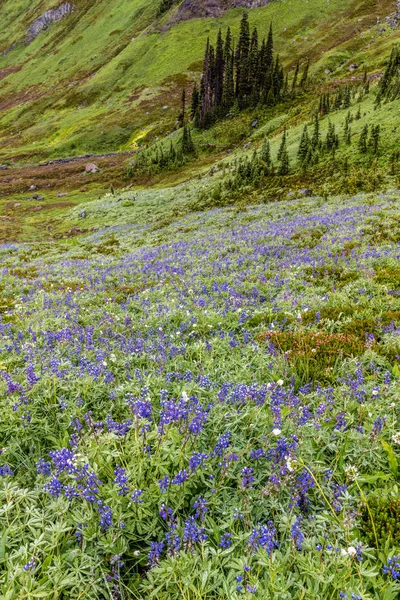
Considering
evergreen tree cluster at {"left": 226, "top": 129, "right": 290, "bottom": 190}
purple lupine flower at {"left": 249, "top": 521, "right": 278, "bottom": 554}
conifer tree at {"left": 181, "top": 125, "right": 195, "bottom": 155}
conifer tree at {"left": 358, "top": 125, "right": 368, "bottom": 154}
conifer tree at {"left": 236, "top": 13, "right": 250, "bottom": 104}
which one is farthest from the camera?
conifer tree at {"left": 236, "top": 13, "right": 250, "bottom": 104}

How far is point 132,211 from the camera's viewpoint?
4881 cm

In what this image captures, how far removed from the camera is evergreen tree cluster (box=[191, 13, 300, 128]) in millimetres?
77125

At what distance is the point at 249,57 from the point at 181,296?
9462cm

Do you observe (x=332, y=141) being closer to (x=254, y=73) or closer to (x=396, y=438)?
(x=396, y=438)

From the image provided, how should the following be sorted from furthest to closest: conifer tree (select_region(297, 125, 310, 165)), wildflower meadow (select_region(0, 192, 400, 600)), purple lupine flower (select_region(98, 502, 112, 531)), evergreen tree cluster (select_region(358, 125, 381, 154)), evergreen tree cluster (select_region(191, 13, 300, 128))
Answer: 1. evergreen tree cluster (select_region(191, 13, 300, 128))
2. conifer tree (select_region(297, 125, 310, 165))
3. evergreen tree cluster (select_region(358, 125, 381, 154))
4. purple lupine flower (select_region(98, 502, 112, 531))
5. wildflower meadow (select_region(0, 192, 400, 600))

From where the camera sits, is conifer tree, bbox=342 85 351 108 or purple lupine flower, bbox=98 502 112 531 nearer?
purple lupine flower, bbox=98 502 112 531

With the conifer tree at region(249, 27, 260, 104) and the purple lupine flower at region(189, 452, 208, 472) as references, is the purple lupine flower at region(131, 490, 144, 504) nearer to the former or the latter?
the purple lupine flower at region(189, 452, 208, 472)

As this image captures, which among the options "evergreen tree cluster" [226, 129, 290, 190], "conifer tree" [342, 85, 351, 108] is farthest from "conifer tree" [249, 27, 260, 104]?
"evergreen tree cluster" [226, 129, 290, 190]

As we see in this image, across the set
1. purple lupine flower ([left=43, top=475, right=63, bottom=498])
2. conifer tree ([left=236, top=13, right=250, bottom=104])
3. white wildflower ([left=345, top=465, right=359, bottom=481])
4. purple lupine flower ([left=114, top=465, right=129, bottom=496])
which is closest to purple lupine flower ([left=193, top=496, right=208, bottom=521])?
purple lupine flower ([left=114, top=465, right=129, bottom=496])

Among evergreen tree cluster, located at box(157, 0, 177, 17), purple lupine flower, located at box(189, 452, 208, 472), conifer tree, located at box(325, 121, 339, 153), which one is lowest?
Result: conifer tree, located at box(325, 121, 339, 153)

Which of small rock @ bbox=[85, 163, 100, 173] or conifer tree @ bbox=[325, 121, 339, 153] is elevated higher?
small rock @ bbox=[85, 163, 100, 173]

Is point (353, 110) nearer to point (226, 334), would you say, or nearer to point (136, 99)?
point (226, 334)

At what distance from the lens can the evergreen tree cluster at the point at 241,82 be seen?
77125 millimetres

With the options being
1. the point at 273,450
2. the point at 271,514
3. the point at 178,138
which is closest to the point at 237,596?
the point at 271,514
